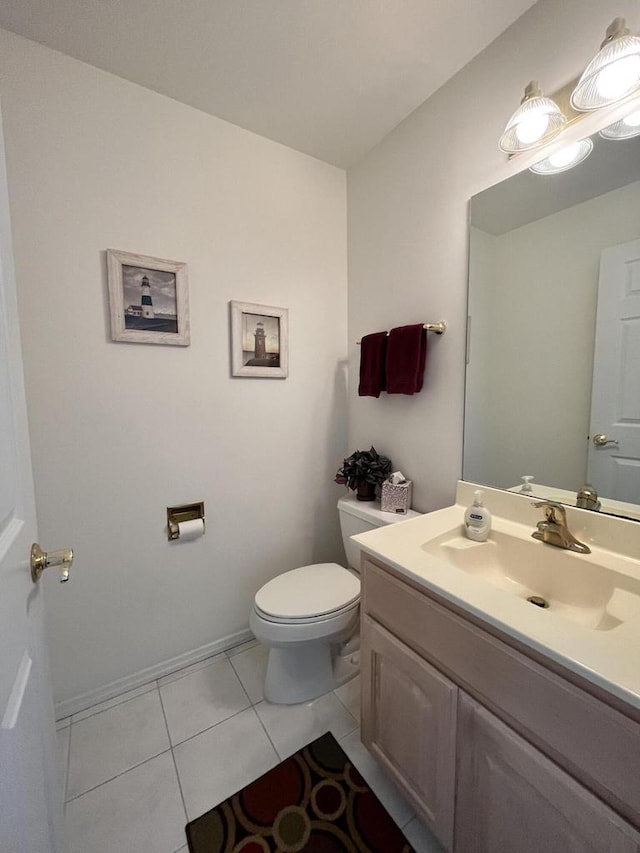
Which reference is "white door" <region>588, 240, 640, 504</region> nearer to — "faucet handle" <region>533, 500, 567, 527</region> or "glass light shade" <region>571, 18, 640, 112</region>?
"faucet handle" <region>533, 500, 567, 527</region>

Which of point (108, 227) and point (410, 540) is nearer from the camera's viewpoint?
point (410, 540)

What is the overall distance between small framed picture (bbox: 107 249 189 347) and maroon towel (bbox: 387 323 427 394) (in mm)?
895

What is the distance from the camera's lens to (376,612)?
38.0 inches

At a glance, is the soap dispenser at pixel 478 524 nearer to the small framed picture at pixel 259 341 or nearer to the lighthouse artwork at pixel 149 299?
the small framed picture at pixel 259 341

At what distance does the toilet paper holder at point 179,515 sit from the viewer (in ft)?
4.80

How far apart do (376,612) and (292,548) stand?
91 cm

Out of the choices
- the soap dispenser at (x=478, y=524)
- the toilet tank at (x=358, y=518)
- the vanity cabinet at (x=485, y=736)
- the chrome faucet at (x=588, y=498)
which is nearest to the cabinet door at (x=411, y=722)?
the vanity cabinet at (x=485, y=736)

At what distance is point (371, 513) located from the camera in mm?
1499

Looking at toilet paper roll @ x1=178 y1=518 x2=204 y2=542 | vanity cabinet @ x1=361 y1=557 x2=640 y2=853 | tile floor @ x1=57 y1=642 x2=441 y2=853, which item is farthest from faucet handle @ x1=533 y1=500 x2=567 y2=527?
toilet paper roll @ x1=178 y1=518 x2=204 y2=542

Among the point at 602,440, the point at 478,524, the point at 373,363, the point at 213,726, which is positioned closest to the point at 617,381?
the point at 602,440

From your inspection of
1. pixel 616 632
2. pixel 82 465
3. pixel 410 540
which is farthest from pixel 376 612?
pixel 82 465

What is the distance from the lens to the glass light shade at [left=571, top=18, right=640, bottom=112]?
2.63 ft

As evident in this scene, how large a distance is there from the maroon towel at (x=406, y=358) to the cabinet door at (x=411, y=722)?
0.90 m

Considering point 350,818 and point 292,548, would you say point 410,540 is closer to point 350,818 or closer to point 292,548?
point 350,818
